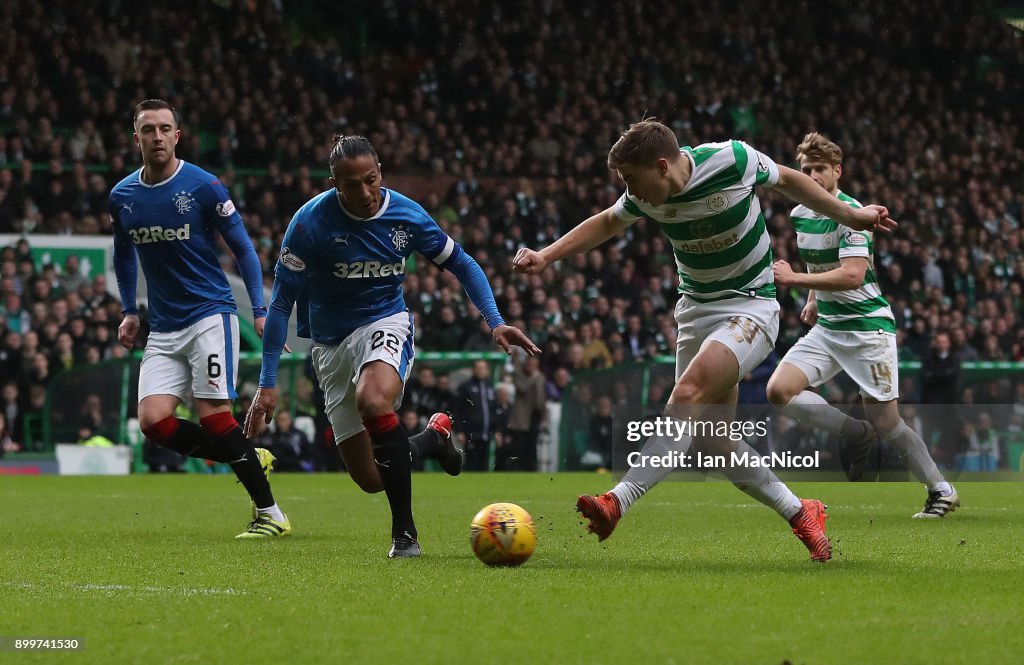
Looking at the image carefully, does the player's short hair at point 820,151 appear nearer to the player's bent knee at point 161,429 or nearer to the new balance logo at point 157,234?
the new balance logo at point 157,234

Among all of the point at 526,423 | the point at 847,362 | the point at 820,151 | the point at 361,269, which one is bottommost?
the point at 526,423

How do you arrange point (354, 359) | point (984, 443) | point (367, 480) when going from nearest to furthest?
point (354, 359) → point (367, 480) → point (984, 443)

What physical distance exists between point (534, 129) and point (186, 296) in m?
17.9

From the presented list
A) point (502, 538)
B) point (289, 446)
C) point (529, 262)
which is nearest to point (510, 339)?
point (529, 262)

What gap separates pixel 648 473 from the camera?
644 centimetres

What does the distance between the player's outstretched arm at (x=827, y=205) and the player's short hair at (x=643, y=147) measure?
56cm

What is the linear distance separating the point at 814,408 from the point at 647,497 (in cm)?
223

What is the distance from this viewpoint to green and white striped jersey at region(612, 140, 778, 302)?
21.1ft

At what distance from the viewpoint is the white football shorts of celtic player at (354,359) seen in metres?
7.11

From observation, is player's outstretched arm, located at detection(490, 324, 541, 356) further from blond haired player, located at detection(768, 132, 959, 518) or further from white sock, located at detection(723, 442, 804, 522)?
blond haired player, located at detection(768, 132, 959, 518)

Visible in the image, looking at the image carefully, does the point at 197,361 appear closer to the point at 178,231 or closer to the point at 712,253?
the point at 178,231

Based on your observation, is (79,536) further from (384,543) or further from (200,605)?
(200,605)

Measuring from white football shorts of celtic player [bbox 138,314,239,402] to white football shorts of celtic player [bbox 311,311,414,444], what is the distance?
37.6 inches

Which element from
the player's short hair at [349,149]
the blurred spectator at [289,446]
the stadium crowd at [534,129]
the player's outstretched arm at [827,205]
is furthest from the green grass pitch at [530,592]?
the stadium crowd at [534,129]
